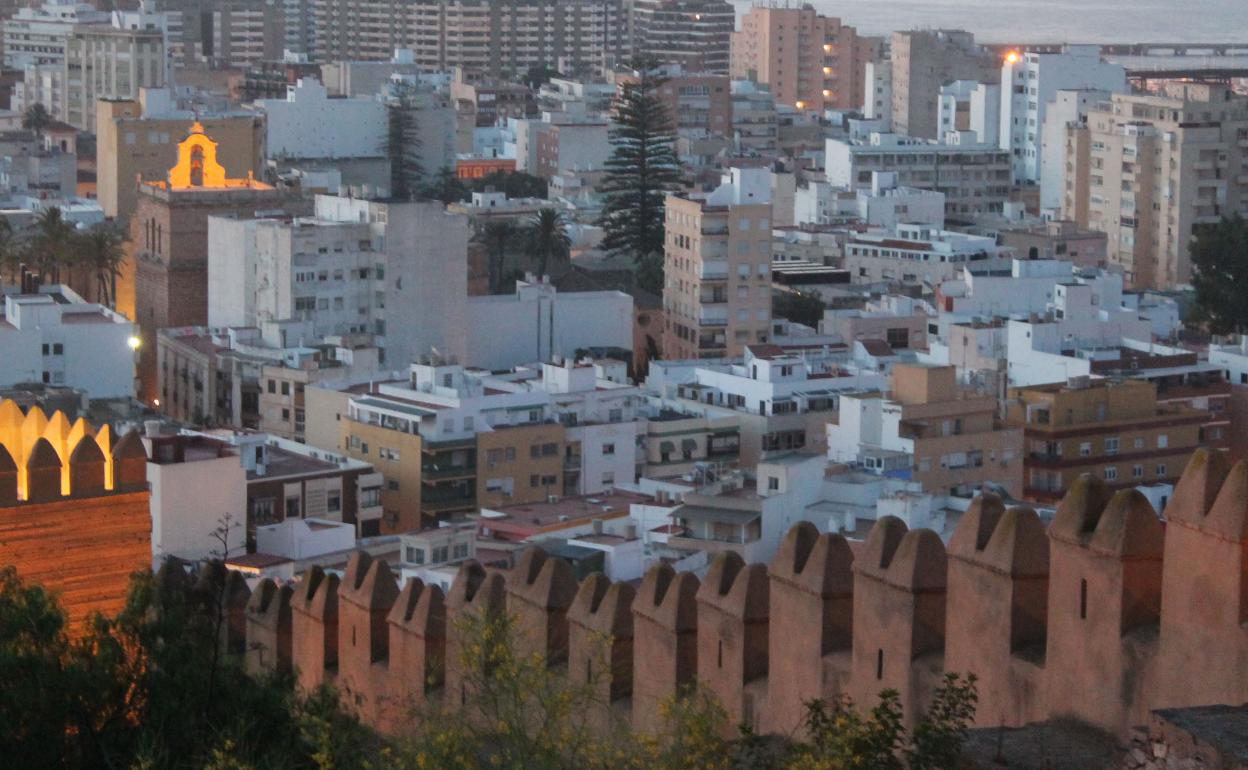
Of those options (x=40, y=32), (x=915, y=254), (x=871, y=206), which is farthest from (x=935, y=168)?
(x=40, y=32)

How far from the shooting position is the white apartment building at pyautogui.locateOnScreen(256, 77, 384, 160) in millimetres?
81125

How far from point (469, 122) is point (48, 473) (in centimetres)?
7239

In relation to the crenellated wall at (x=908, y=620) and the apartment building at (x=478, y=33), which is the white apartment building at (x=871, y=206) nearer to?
the crenellated wall at (x=908, y=620)

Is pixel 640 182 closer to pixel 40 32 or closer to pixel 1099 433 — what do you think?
pixel 1099 433

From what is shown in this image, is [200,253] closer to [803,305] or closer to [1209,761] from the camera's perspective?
[803,305]

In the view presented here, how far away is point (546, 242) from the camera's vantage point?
59156 millimetres

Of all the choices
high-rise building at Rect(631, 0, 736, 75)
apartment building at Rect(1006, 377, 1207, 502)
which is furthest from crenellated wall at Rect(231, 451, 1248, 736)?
high-rise building at Rect(631, 0, 736, 75)

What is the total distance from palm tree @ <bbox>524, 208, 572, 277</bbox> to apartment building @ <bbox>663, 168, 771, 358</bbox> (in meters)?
7.08

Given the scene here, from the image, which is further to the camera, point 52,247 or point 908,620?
point 52,247

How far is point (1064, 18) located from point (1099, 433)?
154837mm

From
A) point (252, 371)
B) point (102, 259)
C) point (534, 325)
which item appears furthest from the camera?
point (102, 259)

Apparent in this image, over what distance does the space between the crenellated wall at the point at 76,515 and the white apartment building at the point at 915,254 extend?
38.3 m

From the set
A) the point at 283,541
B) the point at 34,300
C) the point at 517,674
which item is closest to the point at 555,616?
the point at 517,674

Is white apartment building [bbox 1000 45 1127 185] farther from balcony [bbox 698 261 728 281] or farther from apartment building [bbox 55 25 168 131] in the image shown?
balcony [bbox 698 261 728 281]
